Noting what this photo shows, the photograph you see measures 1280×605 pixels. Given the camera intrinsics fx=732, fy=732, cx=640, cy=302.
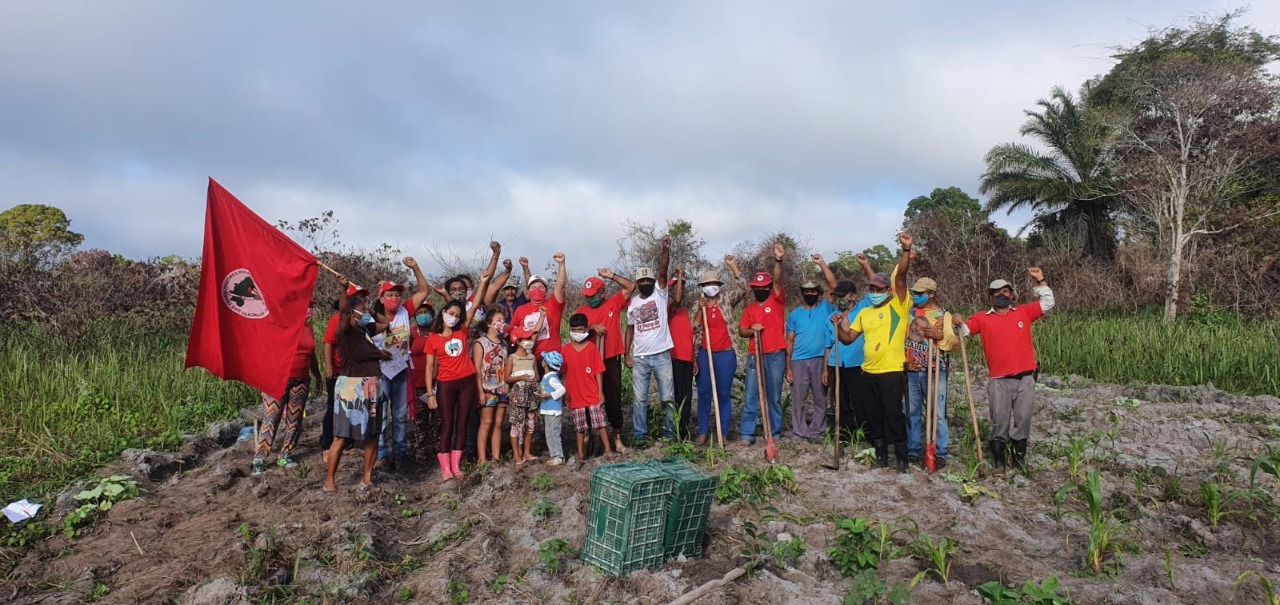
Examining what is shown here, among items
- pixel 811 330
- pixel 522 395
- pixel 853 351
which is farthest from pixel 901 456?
pixel 522 395

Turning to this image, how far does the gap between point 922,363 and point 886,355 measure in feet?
1.66

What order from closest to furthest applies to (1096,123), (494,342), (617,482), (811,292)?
1. (617,482)
2. (494,342)
3. (811,292)
4. (1096,123)

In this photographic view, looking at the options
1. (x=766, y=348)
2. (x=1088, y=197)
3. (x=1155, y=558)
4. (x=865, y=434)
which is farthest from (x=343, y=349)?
(x=1088, y=197)

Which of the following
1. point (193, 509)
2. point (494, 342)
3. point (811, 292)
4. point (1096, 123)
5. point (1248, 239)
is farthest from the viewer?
point (1096, 123)

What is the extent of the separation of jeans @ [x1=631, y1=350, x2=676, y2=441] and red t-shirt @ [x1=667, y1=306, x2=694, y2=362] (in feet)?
0.54

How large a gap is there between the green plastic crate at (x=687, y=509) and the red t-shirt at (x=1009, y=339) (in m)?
3.30

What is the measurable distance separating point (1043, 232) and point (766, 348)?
20.8m

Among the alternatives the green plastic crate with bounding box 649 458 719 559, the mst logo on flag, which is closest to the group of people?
the mst logo on flag

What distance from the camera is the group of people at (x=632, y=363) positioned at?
21.3 ft

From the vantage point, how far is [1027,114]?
77.8ft

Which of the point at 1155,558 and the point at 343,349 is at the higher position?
the point at 343,349

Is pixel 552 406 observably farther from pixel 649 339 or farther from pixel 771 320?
pixel 771 320

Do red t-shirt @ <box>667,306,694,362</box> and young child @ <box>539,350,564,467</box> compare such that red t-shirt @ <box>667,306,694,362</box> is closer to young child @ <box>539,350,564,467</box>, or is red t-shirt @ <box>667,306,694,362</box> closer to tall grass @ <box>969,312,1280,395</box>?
young child @ <box>539,350,564,467</box>

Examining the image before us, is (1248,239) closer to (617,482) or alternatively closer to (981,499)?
(981,499)
